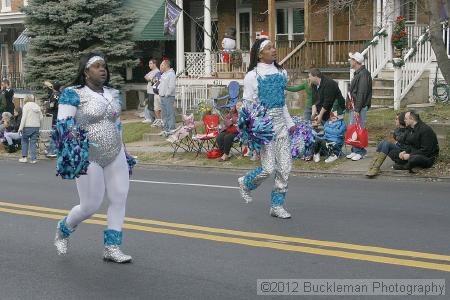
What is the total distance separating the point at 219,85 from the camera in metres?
25.7

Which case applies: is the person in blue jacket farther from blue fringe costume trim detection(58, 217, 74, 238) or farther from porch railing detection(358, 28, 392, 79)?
blue fringe costume trim detection(58, 217, 74, 238)

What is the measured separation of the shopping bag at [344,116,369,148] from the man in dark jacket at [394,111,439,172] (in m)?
1.55

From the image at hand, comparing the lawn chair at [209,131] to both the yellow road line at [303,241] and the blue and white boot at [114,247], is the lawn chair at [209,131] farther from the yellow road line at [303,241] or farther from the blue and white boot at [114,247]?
the blue and white boot at [114,247]

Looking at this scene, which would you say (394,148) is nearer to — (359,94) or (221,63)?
(359,94)

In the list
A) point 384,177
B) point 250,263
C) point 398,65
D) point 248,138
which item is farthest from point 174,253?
point 398,65

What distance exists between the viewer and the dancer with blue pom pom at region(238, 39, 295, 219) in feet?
30.0

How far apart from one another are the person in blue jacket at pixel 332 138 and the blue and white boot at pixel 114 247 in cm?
832

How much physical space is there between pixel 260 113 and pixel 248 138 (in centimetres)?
34

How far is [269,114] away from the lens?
9.18 m

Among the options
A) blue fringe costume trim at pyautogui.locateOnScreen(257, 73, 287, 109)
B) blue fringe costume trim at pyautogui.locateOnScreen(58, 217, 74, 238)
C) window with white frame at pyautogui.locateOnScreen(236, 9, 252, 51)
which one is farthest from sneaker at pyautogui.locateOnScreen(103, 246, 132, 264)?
window with white frame at pyautogui.locateOnScreen(236, 9, 252, 51)

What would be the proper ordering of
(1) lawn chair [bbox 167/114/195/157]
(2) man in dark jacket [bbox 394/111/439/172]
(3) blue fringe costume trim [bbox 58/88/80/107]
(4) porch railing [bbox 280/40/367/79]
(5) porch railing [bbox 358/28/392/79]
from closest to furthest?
(3) blue fringe costume trim [bbox 58/88/80/107]
(2) man in dark jacket [bbox 394/111/439/172]
(1) lawn chair [bbox 167/114/195/157]
(5) porch railing [bbox 358/28/392/79]
(4) porch railing [bbox 280/40/367/79]

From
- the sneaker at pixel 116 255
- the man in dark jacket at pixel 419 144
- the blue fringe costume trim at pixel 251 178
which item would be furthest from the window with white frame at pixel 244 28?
the sneaker at pixel 116 255

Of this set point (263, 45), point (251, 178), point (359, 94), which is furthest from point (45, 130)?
point (263, 45)

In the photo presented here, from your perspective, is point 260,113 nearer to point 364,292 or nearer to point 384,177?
point 364,292
